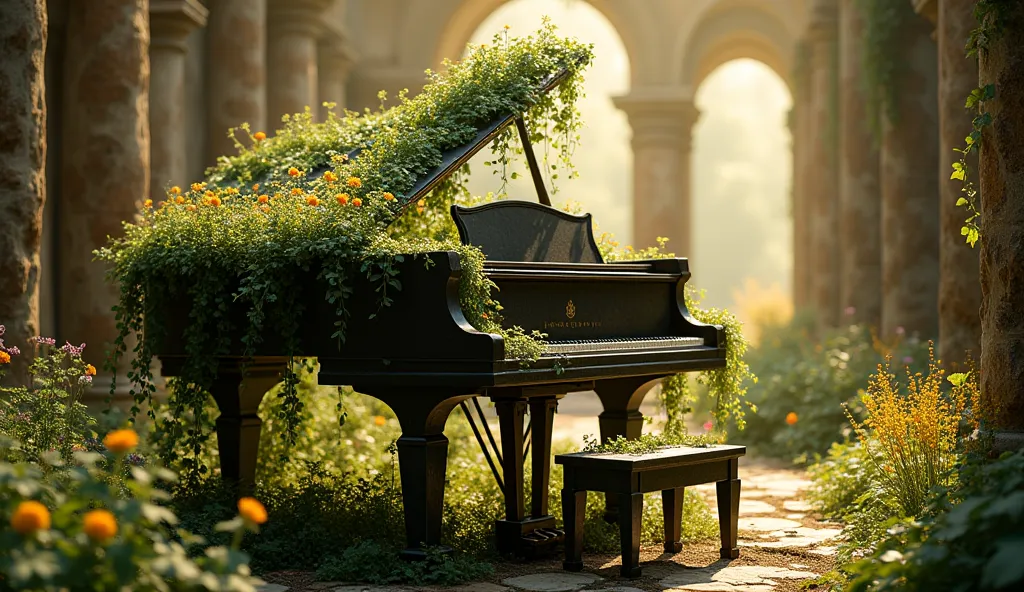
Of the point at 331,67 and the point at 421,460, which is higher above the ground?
the point at 331,67

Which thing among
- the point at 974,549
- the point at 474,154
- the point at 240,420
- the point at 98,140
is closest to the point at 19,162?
the point at 240,420

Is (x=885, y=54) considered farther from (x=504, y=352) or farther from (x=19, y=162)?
(x=19, y=162)

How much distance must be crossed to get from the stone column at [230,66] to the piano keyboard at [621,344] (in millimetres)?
6839

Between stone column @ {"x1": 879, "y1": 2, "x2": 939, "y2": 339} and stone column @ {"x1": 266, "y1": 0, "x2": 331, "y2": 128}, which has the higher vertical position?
stone column @ {"x1": 266, "y1": 0, "x2": 331, "y2": 128}

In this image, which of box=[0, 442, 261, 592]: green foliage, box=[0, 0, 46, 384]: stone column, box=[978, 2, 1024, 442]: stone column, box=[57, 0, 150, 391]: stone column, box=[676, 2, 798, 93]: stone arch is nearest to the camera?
box=[0, 442, 261, 592]: green foliage

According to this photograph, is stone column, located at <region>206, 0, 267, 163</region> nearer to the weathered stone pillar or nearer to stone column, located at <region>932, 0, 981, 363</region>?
stone column, located at <region>932, 0, 981, 363</region>

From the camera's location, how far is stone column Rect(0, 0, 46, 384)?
6363 millimetres

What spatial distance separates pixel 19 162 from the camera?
6449mm

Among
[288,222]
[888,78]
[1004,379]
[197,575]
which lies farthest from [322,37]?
[197,575]

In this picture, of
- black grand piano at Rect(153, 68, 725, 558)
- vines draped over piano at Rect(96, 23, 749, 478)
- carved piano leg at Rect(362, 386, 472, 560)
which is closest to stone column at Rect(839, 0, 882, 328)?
vines draped over piano at Rect(96, 23, 749, 478)

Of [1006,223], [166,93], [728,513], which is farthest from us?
[166,93]

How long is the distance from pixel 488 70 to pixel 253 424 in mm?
2284

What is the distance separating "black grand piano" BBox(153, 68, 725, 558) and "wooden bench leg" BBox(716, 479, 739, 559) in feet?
2.19

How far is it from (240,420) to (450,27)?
47.3 feet
